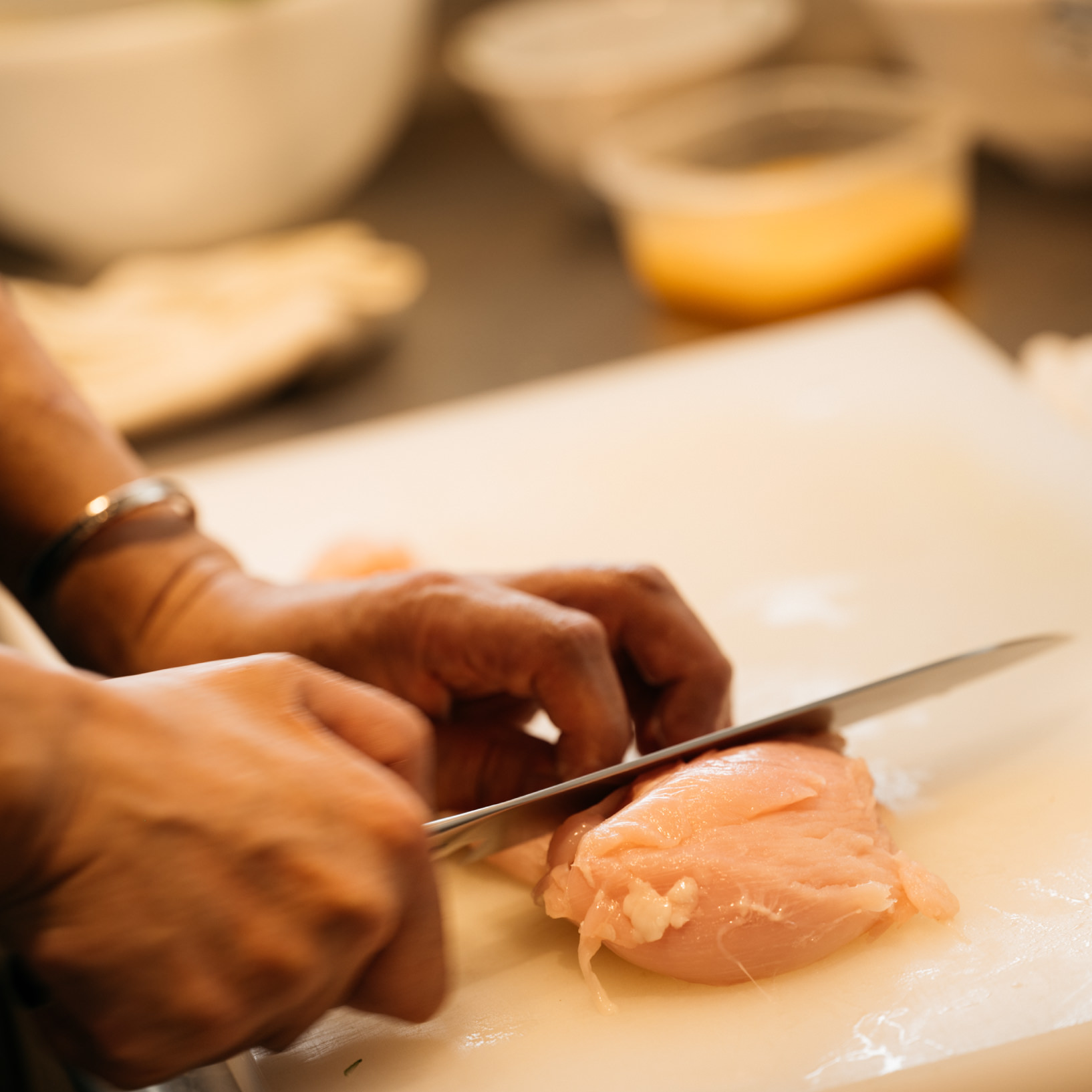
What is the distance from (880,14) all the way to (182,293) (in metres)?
1.22

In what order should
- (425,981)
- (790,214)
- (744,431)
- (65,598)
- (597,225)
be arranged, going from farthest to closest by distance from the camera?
(597,225) < (790,214) < (744,431) < (65,598) < (425,981)

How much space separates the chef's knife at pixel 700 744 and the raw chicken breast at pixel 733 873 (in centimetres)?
2

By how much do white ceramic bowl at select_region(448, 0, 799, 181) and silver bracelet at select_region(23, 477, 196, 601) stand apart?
1.28 m

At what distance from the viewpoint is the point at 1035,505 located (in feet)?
3.89

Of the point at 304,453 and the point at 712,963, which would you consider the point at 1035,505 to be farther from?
the point at 304,453

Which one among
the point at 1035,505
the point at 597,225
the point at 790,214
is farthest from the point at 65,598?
the point at 597,225

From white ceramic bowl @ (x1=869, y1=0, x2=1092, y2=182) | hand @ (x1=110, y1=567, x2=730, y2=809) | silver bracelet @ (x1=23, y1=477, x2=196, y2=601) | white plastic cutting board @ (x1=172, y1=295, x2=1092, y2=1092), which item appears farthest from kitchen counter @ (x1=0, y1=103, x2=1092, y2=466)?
hand @ (x1=110, y1=567, x2=730, y2=809)

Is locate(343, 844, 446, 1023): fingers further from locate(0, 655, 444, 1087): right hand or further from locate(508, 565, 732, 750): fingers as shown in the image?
locate(508, 565, 732, 750): fingers

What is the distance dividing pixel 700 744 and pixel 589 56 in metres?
1.79

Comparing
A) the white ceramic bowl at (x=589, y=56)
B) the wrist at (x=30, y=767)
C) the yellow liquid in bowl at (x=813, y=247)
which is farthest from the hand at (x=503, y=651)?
the white ceramic bowl at (x=589, y=56)

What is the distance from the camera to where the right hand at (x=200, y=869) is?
23.4 inches

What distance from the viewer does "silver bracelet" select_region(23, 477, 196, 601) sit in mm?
1040

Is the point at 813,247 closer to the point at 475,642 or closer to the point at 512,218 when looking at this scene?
the point at 512,218

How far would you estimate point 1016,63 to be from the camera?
176 centimetres
